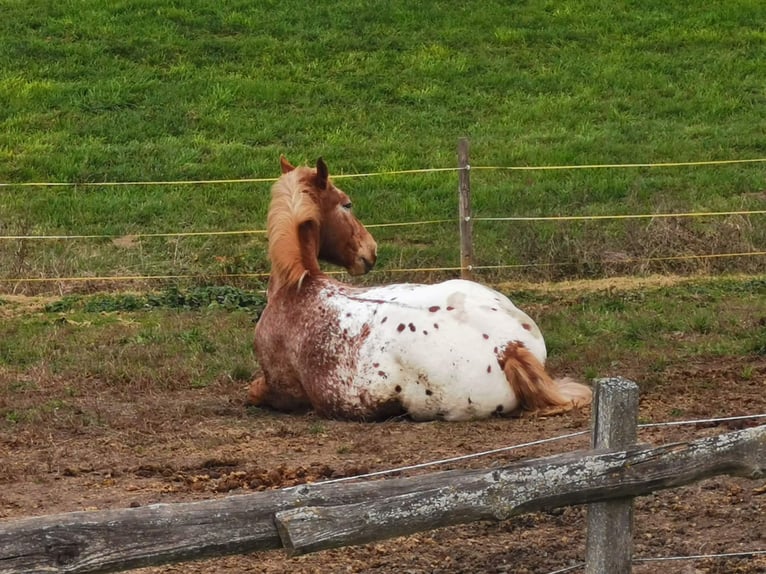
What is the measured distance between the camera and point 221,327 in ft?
33.4

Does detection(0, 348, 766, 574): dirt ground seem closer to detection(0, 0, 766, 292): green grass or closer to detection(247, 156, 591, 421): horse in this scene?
detection(247, 156, 591, 421): horse

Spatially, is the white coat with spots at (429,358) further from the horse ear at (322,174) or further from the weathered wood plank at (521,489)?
the weathered wood plank at (521,489)

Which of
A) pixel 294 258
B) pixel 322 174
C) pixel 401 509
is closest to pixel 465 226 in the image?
pixel 322 174

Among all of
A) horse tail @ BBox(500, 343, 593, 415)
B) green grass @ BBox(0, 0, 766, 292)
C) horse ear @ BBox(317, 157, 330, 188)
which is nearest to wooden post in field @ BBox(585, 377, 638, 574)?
horse tail @ BBox(500, 343, 593, 415)

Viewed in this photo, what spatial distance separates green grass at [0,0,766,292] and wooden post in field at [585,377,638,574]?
7.99 m

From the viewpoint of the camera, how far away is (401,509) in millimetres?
3740

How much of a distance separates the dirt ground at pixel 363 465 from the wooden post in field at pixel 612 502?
688 millimetres

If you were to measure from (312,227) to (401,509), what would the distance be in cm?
A: 478

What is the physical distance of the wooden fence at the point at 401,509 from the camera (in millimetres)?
3416

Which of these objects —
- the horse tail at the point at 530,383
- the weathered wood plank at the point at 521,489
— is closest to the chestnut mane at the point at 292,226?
the horse tail at the point at 530,383

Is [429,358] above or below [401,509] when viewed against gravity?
below

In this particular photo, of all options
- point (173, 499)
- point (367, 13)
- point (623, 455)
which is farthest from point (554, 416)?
point (367, 13)

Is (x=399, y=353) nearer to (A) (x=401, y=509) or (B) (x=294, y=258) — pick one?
(B) (x=294, y=258)

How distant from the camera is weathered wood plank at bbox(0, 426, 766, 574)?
11.1 feet
